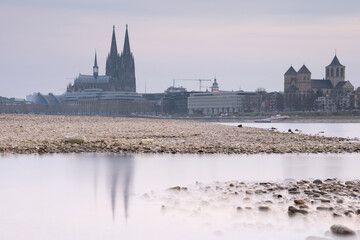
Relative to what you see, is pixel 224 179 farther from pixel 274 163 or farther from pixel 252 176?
pixel 274 163

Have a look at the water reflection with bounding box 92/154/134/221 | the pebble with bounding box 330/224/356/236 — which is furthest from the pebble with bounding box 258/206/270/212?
the water reflection with bounding box 92/154/134/221

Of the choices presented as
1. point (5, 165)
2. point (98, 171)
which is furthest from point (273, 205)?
point (5, 165)

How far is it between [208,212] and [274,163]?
31.1 ft

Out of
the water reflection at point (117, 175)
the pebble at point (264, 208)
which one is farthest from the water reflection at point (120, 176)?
the pebble at point (264, 208)

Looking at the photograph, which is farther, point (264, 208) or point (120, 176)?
point (120, 176)

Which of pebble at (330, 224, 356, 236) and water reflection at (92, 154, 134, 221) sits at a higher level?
water reflection at (92, 154, 134, 221)

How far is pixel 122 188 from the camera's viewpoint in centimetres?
1546

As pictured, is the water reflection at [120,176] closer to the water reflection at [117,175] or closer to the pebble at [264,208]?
the water reflection at [117,175]

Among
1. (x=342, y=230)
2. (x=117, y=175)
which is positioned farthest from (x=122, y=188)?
(x=342, y=230)

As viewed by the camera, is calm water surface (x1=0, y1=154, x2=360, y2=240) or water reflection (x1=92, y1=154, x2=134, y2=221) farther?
water reflection (x1=92, y1=154, x2=134, y2=221)

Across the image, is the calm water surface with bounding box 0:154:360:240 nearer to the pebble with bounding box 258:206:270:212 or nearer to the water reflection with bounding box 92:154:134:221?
the water reflection with bounding box 92:154:134:221

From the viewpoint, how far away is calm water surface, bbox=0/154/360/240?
10695mm

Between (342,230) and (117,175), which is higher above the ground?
(117,175)

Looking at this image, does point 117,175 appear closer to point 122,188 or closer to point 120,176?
point 120,176
